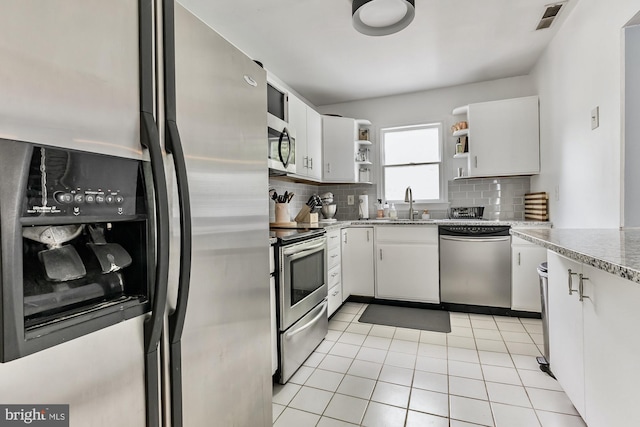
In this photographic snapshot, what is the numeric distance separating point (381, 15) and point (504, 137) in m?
1.97

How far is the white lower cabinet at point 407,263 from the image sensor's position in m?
3.26

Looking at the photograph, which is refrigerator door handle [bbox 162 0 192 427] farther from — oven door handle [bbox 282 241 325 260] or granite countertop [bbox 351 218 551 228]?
granite countertop [bbox 351 218 551 228]

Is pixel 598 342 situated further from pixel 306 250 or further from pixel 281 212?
pixel 281 212

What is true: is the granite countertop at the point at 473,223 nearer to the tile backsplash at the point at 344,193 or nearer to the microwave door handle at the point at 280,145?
the tile backsplash at the point at 344,193

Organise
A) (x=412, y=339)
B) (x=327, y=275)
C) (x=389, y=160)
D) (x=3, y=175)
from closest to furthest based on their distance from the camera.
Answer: (x=3, y=175)
(x=412, y=339)
(x=327, y=275)
(x=389, y=160)

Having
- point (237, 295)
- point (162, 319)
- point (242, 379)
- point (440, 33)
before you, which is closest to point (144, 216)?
point (162, 319)

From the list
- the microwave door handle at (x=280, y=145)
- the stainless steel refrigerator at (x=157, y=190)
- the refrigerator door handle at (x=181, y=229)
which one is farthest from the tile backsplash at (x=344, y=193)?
the refrigerator door handle at (x=181, y=229)

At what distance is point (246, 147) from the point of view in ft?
4.20

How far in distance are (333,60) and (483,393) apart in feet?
9.76

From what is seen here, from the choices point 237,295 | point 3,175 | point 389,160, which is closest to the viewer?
point 3,175

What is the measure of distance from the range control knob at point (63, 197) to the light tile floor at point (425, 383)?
4.88ft

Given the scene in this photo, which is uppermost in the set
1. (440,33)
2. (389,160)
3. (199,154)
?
(440,33)

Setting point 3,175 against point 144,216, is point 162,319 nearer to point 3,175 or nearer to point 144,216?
point 144,216

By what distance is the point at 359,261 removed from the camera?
3.52 meters
